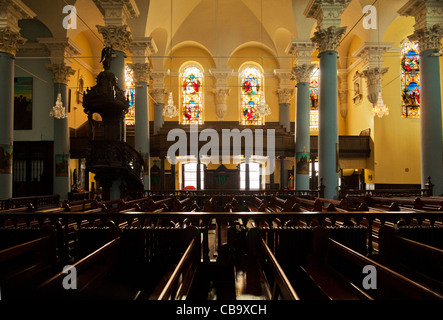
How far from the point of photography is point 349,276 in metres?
3.38

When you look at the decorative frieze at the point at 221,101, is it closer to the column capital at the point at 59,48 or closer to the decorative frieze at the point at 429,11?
the column capital at the point at 59,48

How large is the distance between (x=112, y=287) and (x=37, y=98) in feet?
57.2

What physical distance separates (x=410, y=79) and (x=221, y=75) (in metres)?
12.7

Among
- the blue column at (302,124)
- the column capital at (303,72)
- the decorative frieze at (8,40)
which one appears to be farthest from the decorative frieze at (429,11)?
Result: the decorative frieze at (8,40)

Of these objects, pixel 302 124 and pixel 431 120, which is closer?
pixel 431 120

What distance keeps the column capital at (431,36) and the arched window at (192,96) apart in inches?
606

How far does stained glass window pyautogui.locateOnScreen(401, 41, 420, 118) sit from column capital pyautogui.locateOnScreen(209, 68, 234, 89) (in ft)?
37.8

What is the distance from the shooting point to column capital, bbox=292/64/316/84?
14.6 metres

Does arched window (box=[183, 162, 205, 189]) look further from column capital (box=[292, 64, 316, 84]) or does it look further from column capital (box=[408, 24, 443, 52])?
column capital (box=[408, 24, 443, 52])

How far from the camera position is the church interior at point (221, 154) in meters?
3.21

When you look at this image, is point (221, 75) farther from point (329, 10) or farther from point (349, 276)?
point (349, 276)

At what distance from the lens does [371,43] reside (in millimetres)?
16141

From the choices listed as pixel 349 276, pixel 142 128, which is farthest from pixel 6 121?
pixel 349 276

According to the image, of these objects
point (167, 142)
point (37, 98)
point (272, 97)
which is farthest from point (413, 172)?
point (37, 98)
